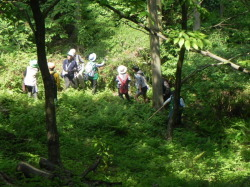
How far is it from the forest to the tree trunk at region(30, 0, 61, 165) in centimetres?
2

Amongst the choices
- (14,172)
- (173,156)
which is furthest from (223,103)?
(14,172)

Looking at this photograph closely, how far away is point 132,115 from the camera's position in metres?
11.9

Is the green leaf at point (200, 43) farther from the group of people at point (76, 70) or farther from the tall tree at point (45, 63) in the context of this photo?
the group of people at point (76, 70)

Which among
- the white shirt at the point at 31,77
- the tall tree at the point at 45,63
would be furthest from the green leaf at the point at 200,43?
the white shirt at the point at 31,77

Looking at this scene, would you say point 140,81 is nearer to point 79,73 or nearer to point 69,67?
point 79,73

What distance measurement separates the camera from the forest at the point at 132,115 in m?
6.03

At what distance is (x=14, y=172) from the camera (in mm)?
6031

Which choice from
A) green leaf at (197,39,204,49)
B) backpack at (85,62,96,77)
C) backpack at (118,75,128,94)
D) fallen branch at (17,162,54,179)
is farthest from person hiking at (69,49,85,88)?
green leaf at (197,39,204,49)

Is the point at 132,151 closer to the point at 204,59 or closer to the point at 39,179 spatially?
the point at 39,179

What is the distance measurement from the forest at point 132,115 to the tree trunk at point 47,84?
17 millimetres

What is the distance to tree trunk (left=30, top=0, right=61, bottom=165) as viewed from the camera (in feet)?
19.3

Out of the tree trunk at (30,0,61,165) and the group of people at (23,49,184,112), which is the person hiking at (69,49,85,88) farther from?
the tree trunk at (30,0,61,165)

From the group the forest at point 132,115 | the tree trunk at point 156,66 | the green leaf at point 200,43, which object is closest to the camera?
the green leaf at point 200,43

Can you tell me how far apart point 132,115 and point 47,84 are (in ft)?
19.9
